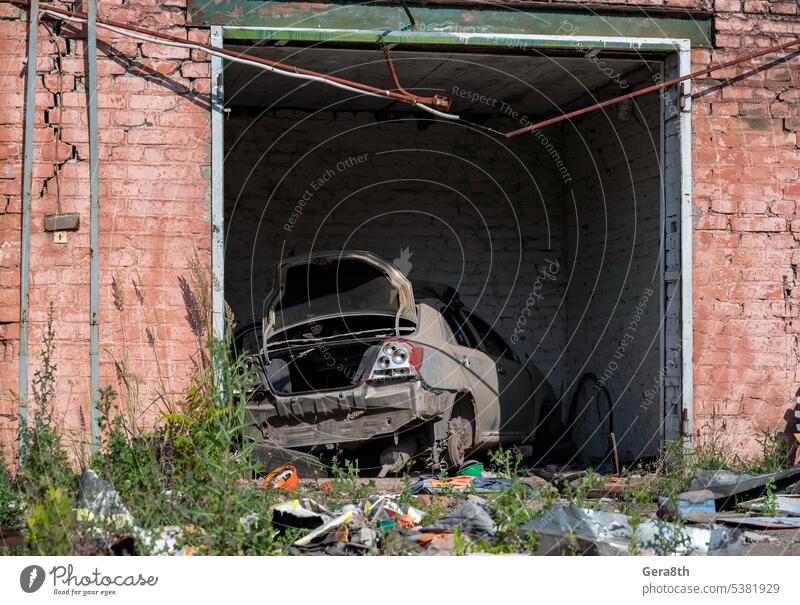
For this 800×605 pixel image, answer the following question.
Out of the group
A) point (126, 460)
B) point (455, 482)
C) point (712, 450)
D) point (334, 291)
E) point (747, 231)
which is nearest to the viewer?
point (126, 460)

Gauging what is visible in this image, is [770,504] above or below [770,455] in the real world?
below

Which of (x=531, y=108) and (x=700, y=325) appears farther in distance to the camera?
(x=531, y=108)

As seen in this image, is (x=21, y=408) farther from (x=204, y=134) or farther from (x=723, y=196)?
(x=723, y=196)

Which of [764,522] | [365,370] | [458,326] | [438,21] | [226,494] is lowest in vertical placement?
[764,522]

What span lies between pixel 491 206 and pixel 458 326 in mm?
3460

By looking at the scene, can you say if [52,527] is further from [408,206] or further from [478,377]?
[408,206]

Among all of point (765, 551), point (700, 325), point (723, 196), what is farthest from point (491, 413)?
point (765, 551)

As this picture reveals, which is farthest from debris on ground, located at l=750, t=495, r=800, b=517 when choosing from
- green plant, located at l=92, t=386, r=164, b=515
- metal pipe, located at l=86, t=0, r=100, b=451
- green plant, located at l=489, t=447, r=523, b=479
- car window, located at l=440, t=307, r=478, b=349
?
metal pipe, located at l=86, t=0, r=100, b=451

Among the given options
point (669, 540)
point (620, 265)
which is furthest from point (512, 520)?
point (620, 265)

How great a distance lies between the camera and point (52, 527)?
16.6 feet

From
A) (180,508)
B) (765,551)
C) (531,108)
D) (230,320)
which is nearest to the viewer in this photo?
(180,508)

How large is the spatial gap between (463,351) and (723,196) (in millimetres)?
2532

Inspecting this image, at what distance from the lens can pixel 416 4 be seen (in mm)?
8039

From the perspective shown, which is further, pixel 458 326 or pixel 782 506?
pixel 458 326
